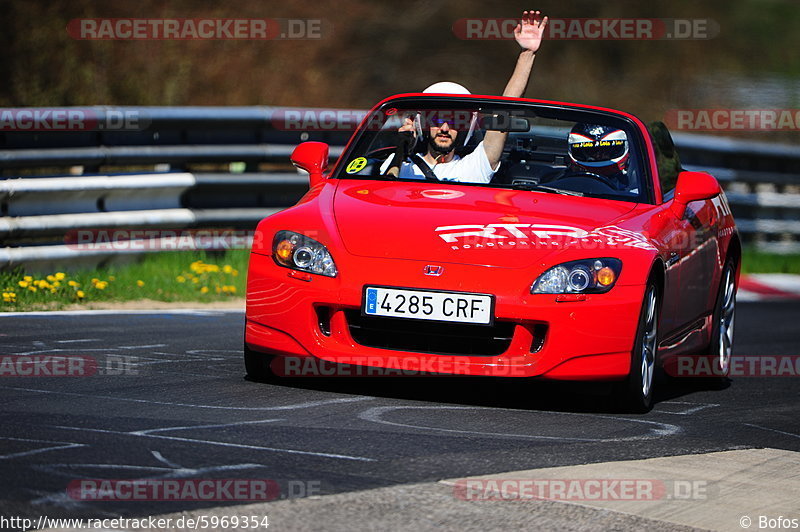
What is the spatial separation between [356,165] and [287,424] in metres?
2.37

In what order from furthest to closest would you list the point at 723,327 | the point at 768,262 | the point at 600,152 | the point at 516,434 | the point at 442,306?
the point at 768,262 < the point at 723,327 < the point at 600,152 < the point at 442,306 < the point at 516,434

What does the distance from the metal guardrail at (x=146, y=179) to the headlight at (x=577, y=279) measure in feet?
16.1

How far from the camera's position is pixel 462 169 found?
25.9ft

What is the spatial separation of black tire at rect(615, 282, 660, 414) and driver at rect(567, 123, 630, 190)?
0.91 metres

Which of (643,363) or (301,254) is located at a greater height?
(301,254)

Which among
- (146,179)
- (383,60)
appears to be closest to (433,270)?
(146,179)

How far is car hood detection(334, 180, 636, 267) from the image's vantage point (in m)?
6.55

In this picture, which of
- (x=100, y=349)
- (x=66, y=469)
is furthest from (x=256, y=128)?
(x=66, y=469)

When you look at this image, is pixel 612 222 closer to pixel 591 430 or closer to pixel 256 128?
pixel 591 430

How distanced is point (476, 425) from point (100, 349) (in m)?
2.52

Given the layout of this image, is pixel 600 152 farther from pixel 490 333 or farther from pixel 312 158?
pixel 490 333

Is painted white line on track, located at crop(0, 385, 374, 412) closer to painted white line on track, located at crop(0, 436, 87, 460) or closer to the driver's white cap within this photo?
painted white line on track, located at crop(0, 436, 87, 460)

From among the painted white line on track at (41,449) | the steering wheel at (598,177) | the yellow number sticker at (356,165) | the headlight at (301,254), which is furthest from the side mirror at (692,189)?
the painted white line on track at (41,449)

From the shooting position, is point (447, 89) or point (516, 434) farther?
point (447, 89)
